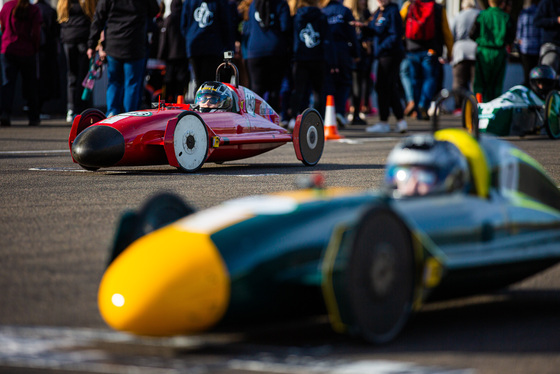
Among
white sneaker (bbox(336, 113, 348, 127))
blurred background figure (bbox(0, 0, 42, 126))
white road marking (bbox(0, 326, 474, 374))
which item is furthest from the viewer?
white sneaker (bbox(336, 113, 348, 127))

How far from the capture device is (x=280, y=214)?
417cm

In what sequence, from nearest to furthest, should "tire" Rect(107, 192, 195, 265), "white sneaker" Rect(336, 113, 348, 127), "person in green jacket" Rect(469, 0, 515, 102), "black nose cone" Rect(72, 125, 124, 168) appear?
"tire" Rect(107, 192, 195, 265)
"black nose cone" Rect(72, 125, 124, 168)
"person in green jacket" Rect(469, 0, 515, 102)
"white sneaker" Rect(336, 113, 348, 127)

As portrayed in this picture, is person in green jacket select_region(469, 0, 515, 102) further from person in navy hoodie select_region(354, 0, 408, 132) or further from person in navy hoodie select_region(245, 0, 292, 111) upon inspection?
person in navy hoodie select_region(245, 0, 292, 111)

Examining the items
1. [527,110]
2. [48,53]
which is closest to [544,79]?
[527,110]

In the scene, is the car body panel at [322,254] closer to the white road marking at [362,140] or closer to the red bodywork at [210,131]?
the red bodywork at [210,131]

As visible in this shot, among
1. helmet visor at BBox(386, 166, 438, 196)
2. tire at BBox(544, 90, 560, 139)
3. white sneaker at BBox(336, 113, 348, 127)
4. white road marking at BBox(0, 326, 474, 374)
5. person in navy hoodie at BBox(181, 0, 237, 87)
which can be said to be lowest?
white sneaker at BBox(336, 113, 348, 127)

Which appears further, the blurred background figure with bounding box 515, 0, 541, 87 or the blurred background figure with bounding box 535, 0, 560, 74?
the blurred background figure with bounding box 515, 0, 541, 87

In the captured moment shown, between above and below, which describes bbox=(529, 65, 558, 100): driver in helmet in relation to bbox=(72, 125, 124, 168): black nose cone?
above

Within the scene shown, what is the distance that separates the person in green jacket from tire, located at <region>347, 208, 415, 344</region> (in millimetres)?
14299

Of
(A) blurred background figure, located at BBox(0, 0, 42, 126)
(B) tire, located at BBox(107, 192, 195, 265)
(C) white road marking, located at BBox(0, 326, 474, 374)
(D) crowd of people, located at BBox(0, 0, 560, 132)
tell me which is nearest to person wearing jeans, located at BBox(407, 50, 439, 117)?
(D) crowd of people, located at BBox(0, 0, 560, 132)

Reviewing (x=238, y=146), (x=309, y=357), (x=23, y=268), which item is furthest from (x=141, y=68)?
(x=309, y=357)

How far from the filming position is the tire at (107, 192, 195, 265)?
184 inches

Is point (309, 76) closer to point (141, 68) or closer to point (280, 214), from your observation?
point (141, 68)

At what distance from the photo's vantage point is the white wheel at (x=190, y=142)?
10656mm
